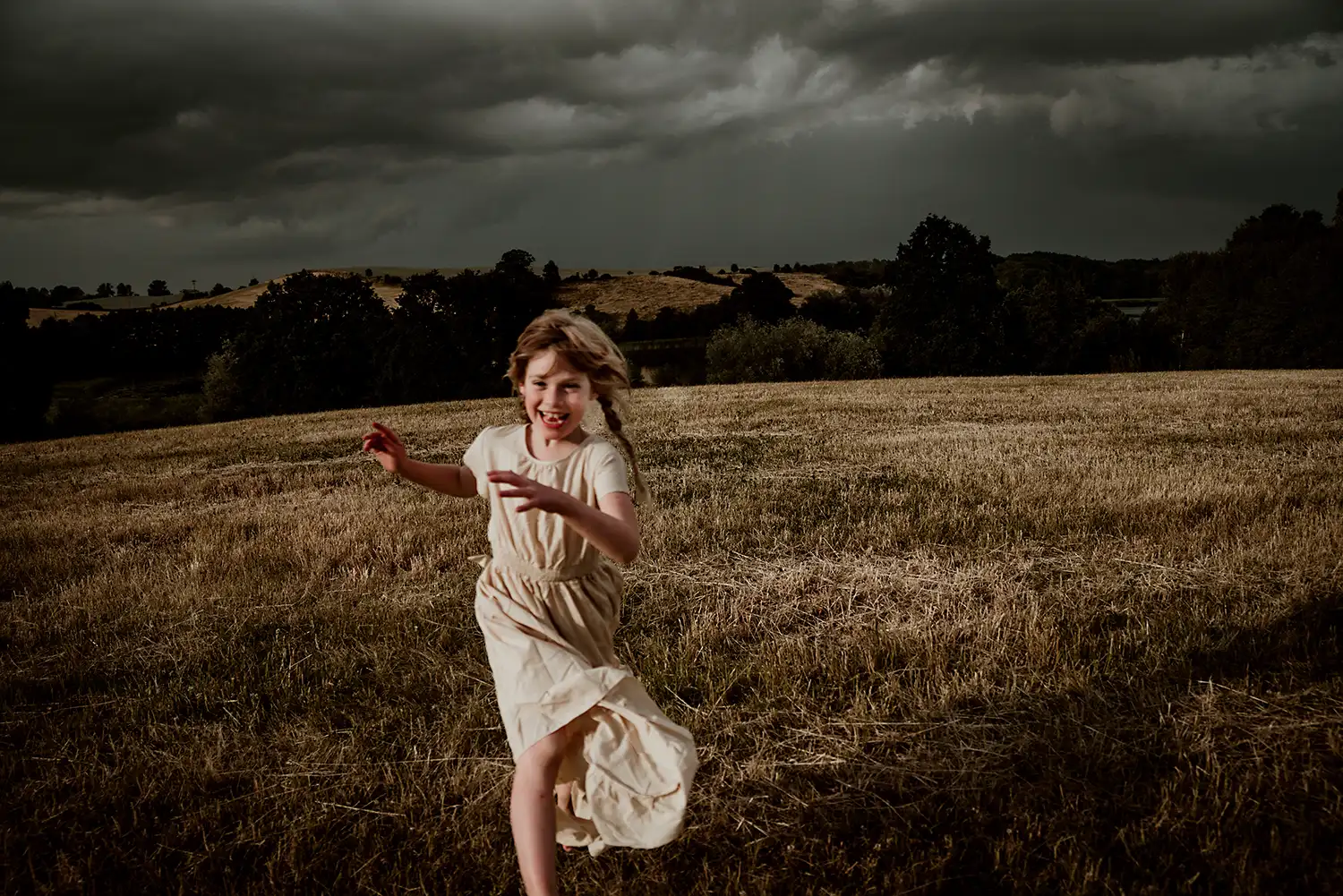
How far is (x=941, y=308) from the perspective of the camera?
5522cm

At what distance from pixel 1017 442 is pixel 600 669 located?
1259 centimetres

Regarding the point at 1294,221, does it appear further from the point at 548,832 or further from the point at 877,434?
the point at 548,832

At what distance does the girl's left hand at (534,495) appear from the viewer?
7.87ft

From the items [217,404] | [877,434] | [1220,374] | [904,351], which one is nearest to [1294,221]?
[904,351]

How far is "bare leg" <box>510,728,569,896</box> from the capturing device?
265 centimetres

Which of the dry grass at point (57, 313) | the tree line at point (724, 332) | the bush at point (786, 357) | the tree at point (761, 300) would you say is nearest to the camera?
the bush at point (786, 357)

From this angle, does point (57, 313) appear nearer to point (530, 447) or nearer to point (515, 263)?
point (515, 263)

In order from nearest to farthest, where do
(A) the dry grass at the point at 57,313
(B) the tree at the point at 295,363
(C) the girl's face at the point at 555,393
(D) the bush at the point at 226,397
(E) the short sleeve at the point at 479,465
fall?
(C) the girl's face at the point at 555,393
(E) the short sleeve at the point at 479,465
(B) the tree at the point at 295,363
(D) the bush at the point at 226,397
(A) the dry grass at the point at 57,313

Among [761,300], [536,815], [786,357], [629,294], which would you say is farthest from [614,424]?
[629,294]

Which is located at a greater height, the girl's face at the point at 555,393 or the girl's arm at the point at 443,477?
the girl's face at the point at 555,393

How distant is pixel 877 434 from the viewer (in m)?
15.5

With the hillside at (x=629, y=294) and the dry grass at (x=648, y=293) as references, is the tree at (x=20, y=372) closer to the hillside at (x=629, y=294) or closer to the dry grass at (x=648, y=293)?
the hillside at (x=629, y=294)

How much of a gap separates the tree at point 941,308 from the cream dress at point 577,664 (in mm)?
52580

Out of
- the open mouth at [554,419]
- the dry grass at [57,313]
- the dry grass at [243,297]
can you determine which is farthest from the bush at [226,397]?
the open mouth at [554,419]
